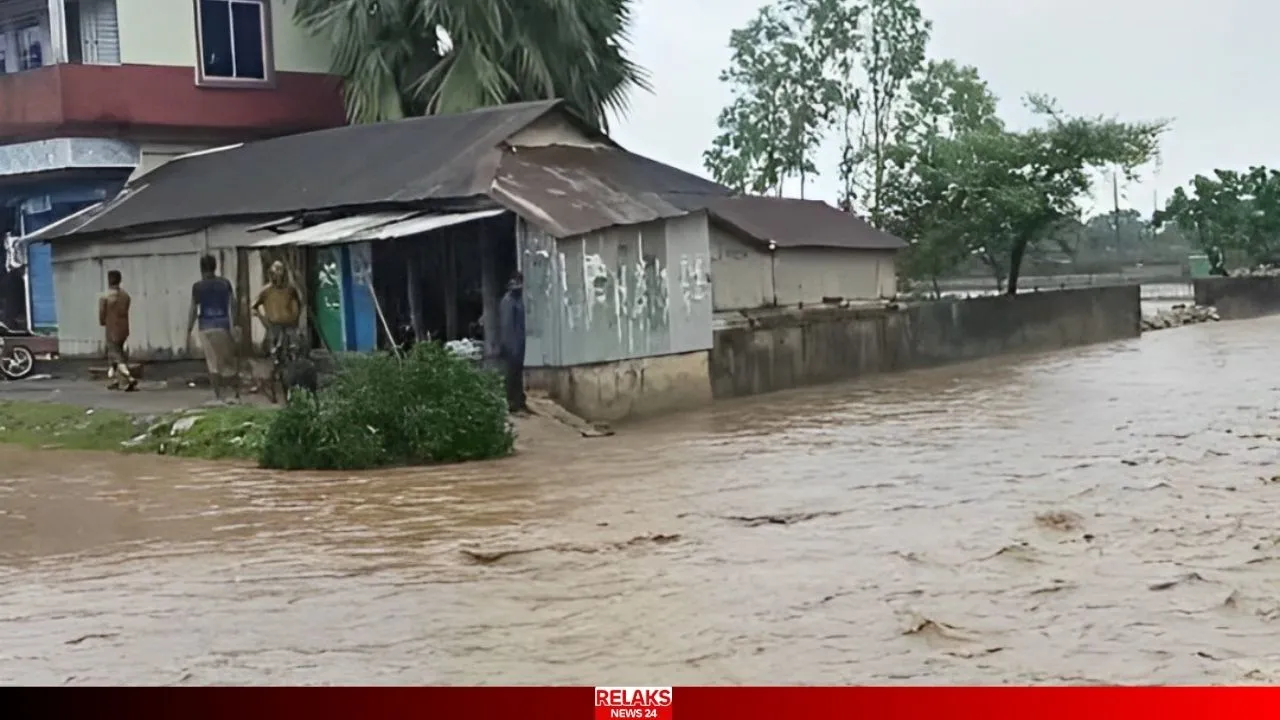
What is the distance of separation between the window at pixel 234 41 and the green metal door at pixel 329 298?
7.38 meters

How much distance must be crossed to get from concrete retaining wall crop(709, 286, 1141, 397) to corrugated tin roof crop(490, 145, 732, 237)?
2.46 m

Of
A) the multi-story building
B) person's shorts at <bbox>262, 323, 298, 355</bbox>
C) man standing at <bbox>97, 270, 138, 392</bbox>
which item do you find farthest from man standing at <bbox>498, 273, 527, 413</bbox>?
the multi-story building

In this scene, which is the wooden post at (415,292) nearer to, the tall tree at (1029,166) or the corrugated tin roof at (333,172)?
the corrugated tin roof at (333,172)

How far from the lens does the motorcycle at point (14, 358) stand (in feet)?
67.7

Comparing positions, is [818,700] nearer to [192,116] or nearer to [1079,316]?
[192,116]

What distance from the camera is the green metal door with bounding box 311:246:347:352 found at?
58.2ft

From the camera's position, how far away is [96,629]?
7648 millimetres

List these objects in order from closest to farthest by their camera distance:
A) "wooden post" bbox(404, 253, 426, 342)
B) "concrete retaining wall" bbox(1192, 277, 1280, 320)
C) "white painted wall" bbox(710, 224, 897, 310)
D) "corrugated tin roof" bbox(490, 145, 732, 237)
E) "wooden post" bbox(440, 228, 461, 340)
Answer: "corrugated tin roof" bbox(490, 145, 732, 237) → "wooden post" bbox(404, 253, 426, 342) → "wooden post" bbox(440, 228, 461, 340) → "white painted wall" bbox(710, 224, 897, 310) → "concrete retaining wall" bbox(1192, 277, 1280, 320)

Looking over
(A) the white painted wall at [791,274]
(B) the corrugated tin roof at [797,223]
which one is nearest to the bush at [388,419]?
(B) the corrugated tin roof at [797,223]

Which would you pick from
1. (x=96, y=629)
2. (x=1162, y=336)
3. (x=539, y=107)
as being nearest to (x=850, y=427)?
(x=539, y=107)

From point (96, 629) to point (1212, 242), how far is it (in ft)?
106

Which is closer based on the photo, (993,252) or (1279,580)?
(1279,580)

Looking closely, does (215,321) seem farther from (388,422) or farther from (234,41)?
(234,41)

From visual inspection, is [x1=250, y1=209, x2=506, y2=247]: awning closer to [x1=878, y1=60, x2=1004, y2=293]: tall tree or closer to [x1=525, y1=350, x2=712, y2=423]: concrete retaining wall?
[x1=525, y1=350, x2=712, y2=423]: concrete retaining wall
